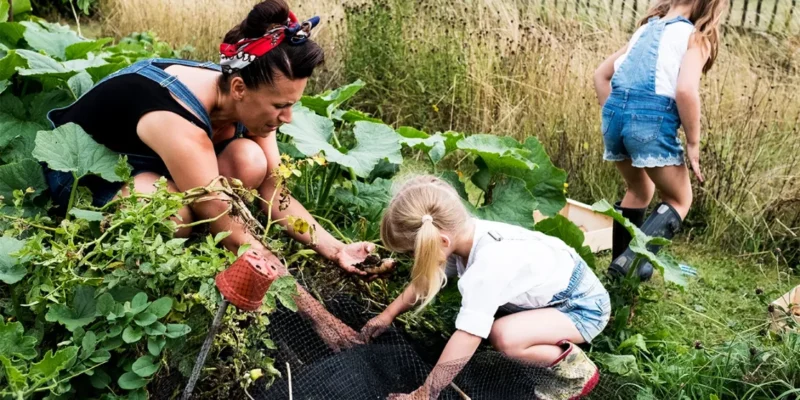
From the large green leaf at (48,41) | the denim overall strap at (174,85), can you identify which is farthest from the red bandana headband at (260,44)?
the large green leaf at (48,41)

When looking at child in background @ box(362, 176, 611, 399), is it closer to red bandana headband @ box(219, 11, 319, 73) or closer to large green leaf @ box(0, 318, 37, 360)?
red bandana headband @ box(219, 11, 319, 73)

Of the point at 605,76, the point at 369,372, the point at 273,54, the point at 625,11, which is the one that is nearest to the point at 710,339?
the point at 605,76

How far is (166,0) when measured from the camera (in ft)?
22.5

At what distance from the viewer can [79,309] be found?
2146 millimetres

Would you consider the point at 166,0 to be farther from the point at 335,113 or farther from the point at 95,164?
the point at 95,164

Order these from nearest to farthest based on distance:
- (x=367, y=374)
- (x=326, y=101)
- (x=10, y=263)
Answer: (x=10, y=263) < (x=367, y=374) < (x=326, y=101)

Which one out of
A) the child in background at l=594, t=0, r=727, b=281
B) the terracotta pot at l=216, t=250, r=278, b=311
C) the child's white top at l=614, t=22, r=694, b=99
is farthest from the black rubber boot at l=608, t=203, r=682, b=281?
the terracotta pot at l=216, t=250, r=278, b=311

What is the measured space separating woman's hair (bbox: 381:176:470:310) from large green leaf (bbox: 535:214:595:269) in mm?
593

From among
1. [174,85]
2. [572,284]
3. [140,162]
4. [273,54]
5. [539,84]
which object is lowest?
[539,84]

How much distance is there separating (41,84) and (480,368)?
6.82 feet

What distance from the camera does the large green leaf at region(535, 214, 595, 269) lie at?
3011mm

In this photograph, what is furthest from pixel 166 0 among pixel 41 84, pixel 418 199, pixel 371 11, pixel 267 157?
pixel 418 199

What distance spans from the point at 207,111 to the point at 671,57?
1.96m

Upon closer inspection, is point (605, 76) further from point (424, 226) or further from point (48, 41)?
point (48, 41)
